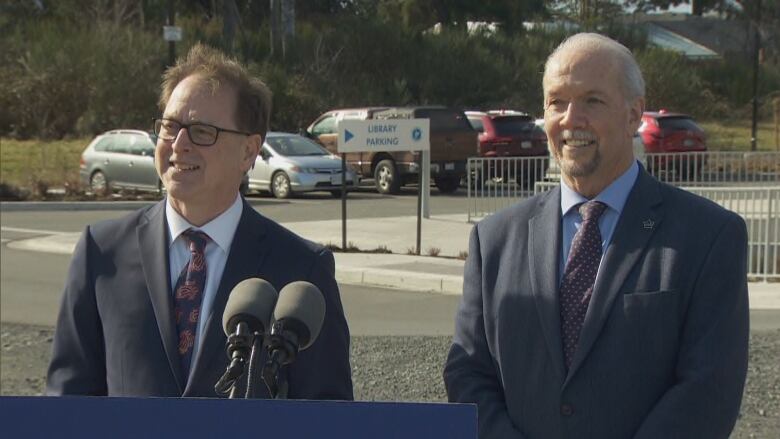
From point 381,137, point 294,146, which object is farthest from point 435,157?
point 381,137

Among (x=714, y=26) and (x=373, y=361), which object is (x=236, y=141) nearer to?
(x=373, y=361)

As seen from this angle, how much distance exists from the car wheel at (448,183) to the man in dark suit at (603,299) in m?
26.5

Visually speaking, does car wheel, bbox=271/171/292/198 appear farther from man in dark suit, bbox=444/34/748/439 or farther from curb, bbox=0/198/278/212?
man in dark suit, bbox=444/34/748/439

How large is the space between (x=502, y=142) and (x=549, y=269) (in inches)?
1094

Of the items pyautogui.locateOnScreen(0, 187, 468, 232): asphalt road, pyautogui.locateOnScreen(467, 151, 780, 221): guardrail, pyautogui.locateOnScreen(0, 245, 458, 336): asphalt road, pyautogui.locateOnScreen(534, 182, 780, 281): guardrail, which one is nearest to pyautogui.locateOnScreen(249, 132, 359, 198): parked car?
pyautogui.locateOnScreen(0, 187, 468, 232): asphalt road

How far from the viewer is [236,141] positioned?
354cm

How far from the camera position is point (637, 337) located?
3414 mm

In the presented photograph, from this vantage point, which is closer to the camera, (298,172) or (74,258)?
(74,258)

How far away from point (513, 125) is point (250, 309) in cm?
2910

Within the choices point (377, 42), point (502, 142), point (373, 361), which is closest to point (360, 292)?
point (373, 361)

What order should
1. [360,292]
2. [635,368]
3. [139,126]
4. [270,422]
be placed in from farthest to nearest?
1. [139,126]
2. [360,292]
3. [635,368]
4. [270,422]

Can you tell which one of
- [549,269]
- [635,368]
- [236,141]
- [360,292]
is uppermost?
[236,141]

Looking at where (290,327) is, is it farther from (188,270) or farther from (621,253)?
(621,253)

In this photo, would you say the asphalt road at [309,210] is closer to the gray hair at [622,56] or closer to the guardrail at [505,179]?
the guardrail at [505,179]
